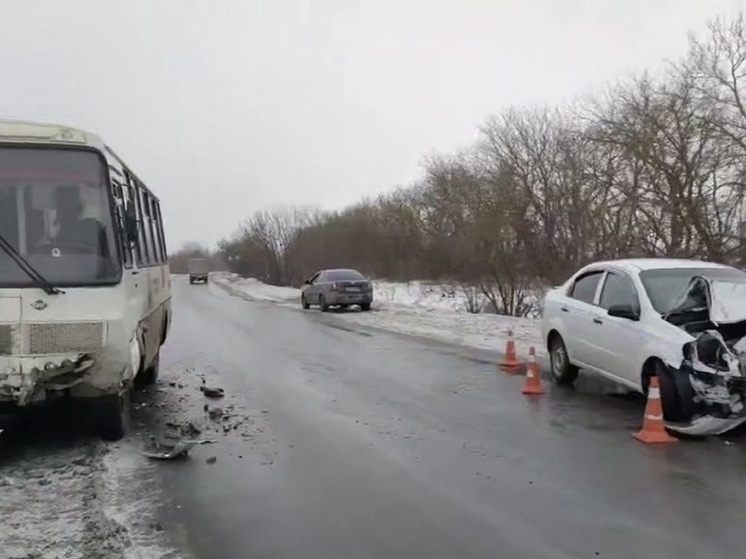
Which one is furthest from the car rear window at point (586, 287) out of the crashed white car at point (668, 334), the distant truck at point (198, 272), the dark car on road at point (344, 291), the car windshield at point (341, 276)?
the distant truck at point (198, 272)

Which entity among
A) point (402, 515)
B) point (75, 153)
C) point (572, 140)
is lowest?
point (402, 515)

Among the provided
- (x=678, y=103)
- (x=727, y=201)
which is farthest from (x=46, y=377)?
(x=678, y=103)

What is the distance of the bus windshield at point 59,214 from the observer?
6.97 meters

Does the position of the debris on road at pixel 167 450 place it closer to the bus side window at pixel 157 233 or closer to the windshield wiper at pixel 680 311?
the bus side window at pixel 157 233

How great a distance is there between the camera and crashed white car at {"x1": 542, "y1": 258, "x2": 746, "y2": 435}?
7.43 m

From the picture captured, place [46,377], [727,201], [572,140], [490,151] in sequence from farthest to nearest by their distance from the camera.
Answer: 1. [490,151]
2. [572,140]
3. [727,201]
4. [46,377]

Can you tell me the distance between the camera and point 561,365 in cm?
1082

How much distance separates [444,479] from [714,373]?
304 centimetres

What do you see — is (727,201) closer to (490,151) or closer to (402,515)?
(490,151)

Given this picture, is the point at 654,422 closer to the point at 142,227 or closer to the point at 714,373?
the point at 714,373

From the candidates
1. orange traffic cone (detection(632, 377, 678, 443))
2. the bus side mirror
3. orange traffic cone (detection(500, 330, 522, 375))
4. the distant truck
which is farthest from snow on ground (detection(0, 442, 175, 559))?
the distant truck

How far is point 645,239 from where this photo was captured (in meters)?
23.2

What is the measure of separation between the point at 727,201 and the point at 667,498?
18020 millimetres

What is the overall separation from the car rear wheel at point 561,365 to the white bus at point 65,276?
5.91 meters
